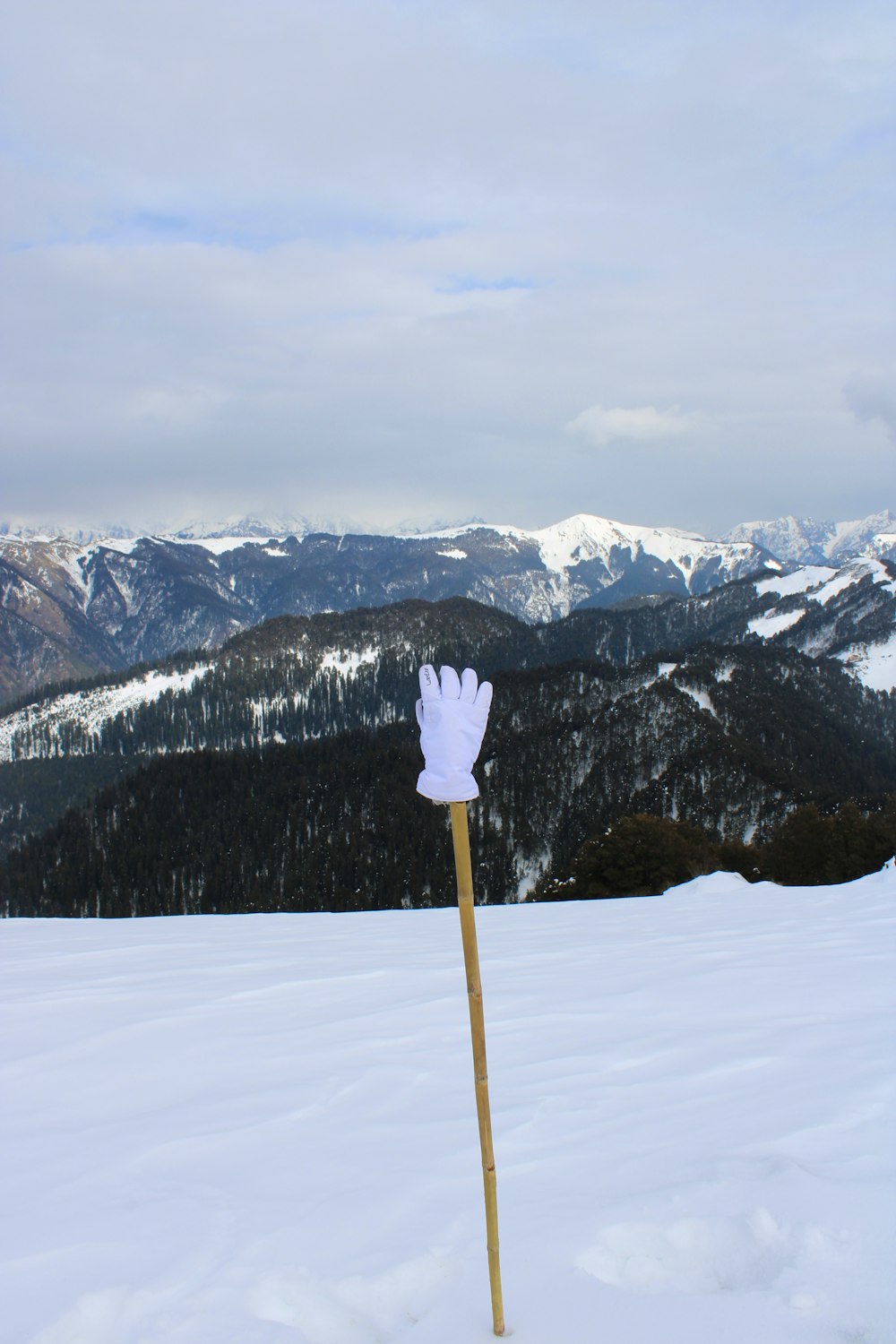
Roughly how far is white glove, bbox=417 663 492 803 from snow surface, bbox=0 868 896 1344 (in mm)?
2057

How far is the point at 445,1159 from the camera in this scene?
153 inches

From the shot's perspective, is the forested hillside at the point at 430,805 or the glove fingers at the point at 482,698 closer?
the glove fingers at the point at 482,698

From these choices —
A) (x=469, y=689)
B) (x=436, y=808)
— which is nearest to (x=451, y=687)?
(x=469, y=689)

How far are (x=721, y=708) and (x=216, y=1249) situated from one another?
137m

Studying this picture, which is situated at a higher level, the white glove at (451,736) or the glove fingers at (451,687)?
the glove fingers at (451,687)

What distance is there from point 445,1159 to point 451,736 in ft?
9.37

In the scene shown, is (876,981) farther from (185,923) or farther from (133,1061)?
(185,923)

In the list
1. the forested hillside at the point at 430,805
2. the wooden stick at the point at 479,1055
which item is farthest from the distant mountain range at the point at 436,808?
the wooden stick at the point at 479,1055

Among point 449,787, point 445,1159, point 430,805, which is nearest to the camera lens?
point 449,787

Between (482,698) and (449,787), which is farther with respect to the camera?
(482,698)

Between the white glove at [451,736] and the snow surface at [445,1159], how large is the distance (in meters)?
2.06

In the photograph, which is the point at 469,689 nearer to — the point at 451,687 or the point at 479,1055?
the point at 451,687

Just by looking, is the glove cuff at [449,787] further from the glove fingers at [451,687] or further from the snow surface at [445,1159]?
the snow surface at [445,1159]

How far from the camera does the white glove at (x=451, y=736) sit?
239 centimetres
